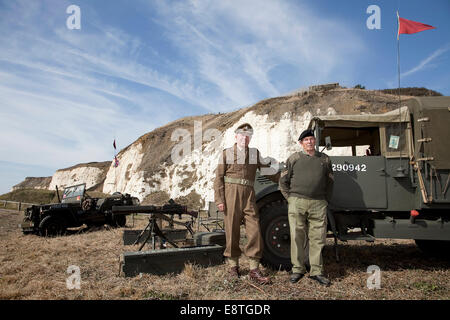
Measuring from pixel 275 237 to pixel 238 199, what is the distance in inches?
36.3

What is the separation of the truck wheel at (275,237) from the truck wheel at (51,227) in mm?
7912

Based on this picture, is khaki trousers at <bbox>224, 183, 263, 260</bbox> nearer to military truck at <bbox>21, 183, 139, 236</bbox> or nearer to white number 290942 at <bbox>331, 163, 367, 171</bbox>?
white number 290942 at <bbox>331, 163, 367, 171</bbox>

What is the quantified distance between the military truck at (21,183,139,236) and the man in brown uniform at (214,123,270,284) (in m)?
5.70

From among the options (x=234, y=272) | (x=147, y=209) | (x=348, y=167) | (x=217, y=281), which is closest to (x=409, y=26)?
(x=348, y=167)

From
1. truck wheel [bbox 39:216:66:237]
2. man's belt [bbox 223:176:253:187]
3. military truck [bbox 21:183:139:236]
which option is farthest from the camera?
military truck [bbox 21:183:139:236]

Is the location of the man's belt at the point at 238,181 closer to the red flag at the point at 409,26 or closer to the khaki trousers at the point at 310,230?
the khaki trousers at the point at 310,230

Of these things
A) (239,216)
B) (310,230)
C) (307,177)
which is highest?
(307,177)

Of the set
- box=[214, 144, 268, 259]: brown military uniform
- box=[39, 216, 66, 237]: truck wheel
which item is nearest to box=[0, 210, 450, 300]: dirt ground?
box=[214, 144, 268, 259]: brown military uniform

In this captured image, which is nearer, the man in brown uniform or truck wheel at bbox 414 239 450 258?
the man in brown uniform

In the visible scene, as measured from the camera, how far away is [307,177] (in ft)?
12.4

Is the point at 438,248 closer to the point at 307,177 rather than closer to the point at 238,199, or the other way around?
the point at 307,177

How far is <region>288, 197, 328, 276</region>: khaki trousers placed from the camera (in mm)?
3682

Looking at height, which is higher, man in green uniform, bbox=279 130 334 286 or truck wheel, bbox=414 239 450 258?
man in green uniform, bbox=279 130 334 286
